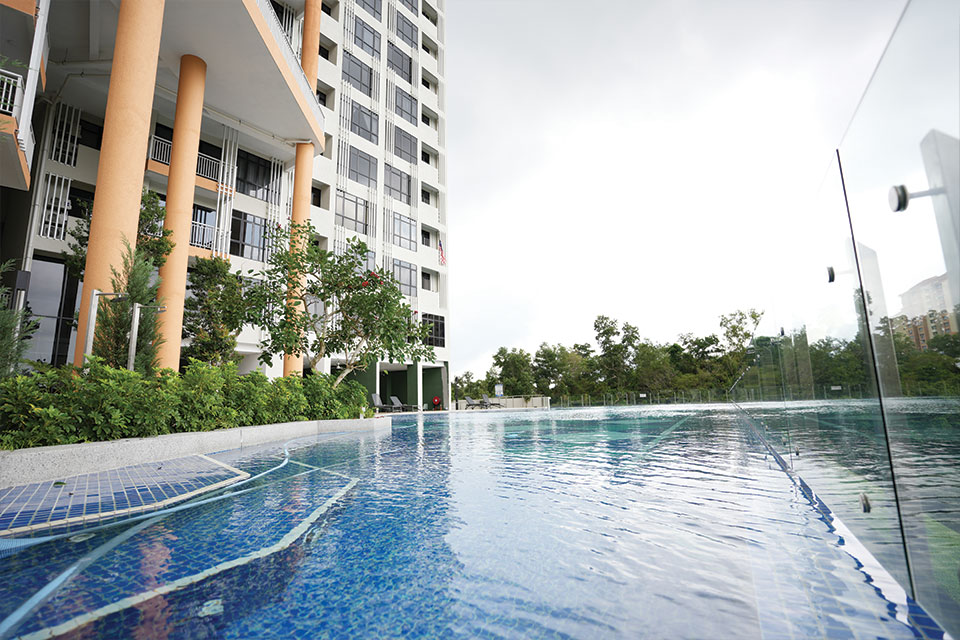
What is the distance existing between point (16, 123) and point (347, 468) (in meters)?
8.32

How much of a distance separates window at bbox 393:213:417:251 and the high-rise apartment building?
101mm

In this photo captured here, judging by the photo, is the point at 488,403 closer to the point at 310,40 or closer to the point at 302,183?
the point at 302,183

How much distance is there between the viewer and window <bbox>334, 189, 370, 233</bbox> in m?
24.1

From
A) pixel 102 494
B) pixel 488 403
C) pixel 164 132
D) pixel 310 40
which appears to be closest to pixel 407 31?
pixel 310 40

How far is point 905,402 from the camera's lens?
1.90 m

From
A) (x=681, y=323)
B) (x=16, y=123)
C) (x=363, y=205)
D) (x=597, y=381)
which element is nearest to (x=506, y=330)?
(x=597, y=381)

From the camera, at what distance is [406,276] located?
27.5 meters

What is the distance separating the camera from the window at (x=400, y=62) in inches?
1149

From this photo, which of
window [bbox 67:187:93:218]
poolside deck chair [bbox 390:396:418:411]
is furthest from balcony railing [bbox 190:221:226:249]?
poolside deck chair [bbox 390:396:418:411]

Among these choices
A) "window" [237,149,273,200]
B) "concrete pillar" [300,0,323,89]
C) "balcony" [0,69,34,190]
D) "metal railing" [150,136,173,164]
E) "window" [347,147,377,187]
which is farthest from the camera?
"window" [347,147,377,187]

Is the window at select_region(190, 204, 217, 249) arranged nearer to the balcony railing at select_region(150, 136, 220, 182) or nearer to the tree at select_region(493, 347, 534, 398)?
the balcony railing at select_region(150, 136, 220, 182)

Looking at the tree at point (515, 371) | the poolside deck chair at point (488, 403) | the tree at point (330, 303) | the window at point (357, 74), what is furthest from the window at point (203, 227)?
the tree at point (515, 371)

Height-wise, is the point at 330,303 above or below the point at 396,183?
below

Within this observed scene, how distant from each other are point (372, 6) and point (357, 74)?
17.4 ft
